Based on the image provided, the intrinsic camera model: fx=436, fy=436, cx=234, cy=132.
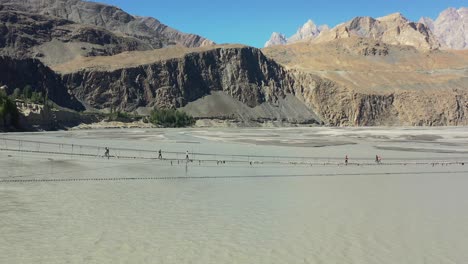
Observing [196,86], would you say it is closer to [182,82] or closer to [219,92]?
[182,82]

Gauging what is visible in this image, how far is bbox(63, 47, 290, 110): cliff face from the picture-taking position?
165 m

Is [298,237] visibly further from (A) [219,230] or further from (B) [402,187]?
(B) [402,187]

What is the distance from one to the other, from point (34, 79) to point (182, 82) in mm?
55050

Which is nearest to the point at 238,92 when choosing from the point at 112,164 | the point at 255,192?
the point at 112,164

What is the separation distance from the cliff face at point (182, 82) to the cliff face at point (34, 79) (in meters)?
8.87

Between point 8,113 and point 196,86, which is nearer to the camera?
point 8,113

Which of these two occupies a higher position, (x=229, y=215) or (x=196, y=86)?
(x=196, y=86)

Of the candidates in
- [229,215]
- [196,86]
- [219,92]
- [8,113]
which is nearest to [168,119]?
[196,86]

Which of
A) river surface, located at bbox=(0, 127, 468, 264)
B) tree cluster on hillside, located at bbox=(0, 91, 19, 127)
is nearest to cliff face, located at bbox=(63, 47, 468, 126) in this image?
tree cluster on hillside, located at bbox=(0, 91, 19, 127)

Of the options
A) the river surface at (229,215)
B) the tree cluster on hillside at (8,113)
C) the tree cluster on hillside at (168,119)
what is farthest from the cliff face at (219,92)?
the river surface at (229,215)

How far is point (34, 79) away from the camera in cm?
14550

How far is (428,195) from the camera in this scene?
2197cm

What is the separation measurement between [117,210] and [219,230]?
498cm

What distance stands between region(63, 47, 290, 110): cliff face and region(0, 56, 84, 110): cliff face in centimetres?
887
